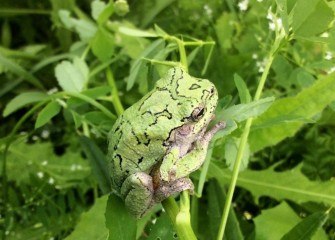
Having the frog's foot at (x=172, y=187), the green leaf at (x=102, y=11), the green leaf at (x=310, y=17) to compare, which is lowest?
the frog's foot at (x=172, y=187)

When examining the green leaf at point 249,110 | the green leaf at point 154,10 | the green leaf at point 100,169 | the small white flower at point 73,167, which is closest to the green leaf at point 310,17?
the green leaf at point 249,110

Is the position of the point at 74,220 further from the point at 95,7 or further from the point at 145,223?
Result: the point at 95,7

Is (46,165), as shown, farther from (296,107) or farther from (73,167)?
(296,107)

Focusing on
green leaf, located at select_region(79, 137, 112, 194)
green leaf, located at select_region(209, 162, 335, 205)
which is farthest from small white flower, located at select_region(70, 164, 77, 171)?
green leaf, located at select_region(209, 162, 335, 205)

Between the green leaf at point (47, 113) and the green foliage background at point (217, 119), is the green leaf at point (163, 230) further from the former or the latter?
the green leaf at point (47, 113)

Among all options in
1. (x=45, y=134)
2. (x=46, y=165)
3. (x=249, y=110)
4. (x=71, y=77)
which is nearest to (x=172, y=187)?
(x=249, y=110)
